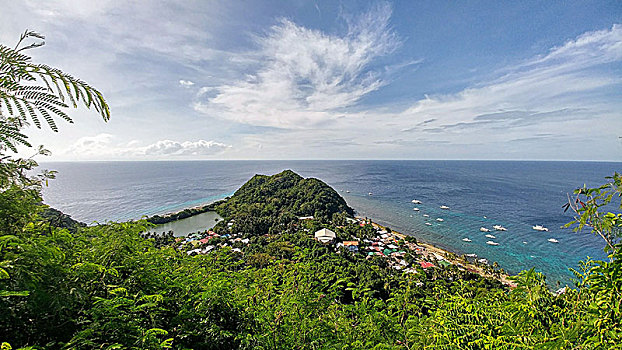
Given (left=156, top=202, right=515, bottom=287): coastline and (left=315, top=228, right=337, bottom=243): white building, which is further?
(left=315, top=228, right=337, bottom=243): white building

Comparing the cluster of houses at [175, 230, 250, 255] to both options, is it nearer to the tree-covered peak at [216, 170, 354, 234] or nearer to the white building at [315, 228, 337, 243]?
the tree-covered peak at [216, 170, 354, 234]

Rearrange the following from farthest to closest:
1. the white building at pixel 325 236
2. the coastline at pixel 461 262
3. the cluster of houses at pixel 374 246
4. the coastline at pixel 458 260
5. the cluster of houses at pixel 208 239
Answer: the white building at pixel 325 236 → the cluster of houses at pixel 208 239 → the cluster of houses at pixel 374 246 → the coastline at pixel 458 260 → the coastline at pixel 461 262

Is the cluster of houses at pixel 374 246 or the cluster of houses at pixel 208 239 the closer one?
the cluster of houses at pixel 374 246

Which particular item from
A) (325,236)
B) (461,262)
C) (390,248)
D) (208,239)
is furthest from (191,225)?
(461,262)

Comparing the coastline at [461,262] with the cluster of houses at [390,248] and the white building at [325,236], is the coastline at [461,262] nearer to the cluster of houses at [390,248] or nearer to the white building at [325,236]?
the cluster of houses at [390,248]

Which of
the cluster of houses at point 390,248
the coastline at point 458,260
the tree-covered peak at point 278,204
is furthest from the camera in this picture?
the tree-covered peak at point 278,204

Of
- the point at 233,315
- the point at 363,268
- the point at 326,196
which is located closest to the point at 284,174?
the point at 326,196

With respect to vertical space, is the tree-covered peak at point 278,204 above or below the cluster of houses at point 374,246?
above

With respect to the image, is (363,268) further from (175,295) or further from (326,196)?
(326,196)

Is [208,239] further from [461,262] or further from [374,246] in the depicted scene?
[461,262]

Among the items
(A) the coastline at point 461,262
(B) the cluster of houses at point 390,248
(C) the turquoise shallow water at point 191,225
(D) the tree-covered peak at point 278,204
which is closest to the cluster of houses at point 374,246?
(B) the cluster of houses at point 390,248

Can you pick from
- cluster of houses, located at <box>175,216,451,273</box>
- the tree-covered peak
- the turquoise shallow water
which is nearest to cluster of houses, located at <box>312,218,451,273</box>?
cluster of houses, located at <box>175,216,451,273</box>
